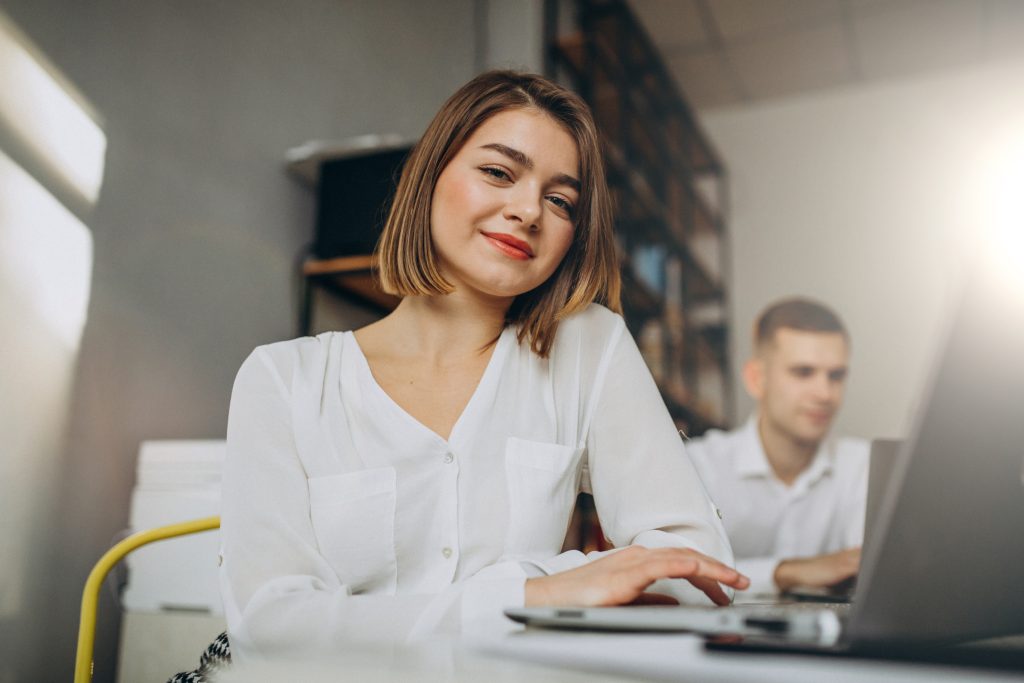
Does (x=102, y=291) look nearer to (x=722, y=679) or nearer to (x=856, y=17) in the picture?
(x=722, y=679)

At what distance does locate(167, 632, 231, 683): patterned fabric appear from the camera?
0.87 m

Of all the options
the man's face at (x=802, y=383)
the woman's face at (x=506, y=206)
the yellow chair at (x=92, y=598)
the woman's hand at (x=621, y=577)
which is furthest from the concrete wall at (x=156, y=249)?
the man's face at (x=802, y=383)

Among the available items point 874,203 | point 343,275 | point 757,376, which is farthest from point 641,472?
point 874,203

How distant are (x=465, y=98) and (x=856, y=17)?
3.54 metres

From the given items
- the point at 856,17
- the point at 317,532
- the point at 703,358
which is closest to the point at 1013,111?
the point at 856,17

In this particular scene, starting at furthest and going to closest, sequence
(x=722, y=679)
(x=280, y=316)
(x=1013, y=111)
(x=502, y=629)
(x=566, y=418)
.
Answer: (x=1013, y=111) < (x=280, y=316) < (x=566, y=418) < (x=502, y=629) < (x=722, y=679)

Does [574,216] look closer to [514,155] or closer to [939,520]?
[514,155]

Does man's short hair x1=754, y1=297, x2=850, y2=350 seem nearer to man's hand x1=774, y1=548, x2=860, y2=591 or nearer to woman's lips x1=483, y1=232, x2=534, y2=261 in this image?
man's hand x1=774, y1=548, x2=860, y2=591

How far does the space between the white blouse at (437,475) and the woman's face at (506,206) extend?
11 cm

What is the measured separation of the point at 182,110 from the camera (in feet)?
6.16

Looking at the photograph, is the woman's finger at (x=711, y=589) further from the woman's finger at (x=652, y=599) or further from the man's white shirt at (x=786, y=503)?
the man's white shirt at (x=786, y=503)

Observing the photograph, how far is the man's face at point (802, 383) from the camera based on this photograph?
7.69ft

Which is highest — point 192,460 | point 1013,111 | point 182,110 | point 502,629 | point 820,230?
point 1013,111

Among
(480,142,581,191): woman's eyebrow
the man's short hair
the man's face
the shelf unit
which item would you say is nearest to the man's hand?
the man's face
